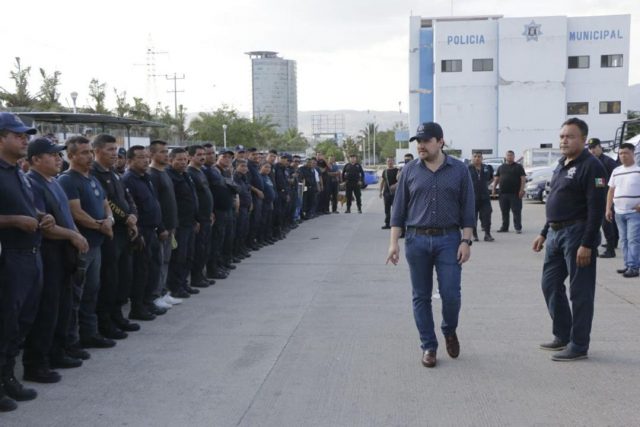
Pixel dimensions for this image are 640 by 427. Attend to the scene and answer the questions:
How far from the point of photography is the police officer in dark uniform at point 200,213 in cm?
893

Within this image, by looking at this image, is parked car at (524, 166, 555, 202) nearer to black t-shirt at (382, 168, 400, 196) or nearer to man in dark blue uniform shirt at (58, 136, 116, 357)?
black t-shirt at (382, 168, 400, 196)

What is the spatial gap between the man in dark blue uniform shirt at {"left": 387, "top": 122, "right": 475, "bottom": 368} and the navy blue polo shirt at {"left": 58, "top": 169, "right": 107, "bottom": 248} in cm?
266

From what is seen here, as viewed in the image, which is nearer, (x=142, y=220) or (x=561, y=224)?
(x=561, y=224)

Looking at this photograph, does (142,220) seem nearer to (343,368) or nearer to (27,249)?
(27,249)

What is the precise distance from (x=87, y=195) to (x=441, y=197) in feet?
10.2

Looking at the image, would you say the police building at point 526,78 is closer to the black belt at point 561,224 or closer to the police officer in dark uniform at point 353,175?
the police officer in dark uniform at point 353,175

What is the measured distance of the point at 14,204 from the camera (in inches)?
187

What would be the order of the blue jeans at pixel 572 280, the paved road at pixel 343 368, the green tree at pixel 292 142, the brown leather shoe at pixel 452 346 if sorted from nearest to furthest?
the paved road at pixel 343 368 < the blue jeans at pixel 572 280 < the brown leather shoe at pixel 452 346 < the green tree at pixel 292 142

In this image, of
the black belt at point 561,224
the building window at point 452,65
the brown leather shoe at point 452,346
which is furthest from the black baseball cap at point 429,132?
the building window at point 452,65

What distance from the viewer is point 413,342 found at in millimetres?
6320

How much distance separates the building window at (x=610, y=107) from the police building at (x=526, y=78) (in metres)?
0.07

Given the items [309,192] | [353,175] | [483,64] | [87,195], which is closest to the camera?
[87,195]

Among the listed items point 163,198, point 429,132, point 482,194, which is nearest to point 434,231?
point 429,132

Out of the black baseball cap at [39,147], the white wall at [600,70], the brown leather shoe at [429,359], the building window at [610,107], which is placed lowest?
the brown leather shoe at [429,359]
